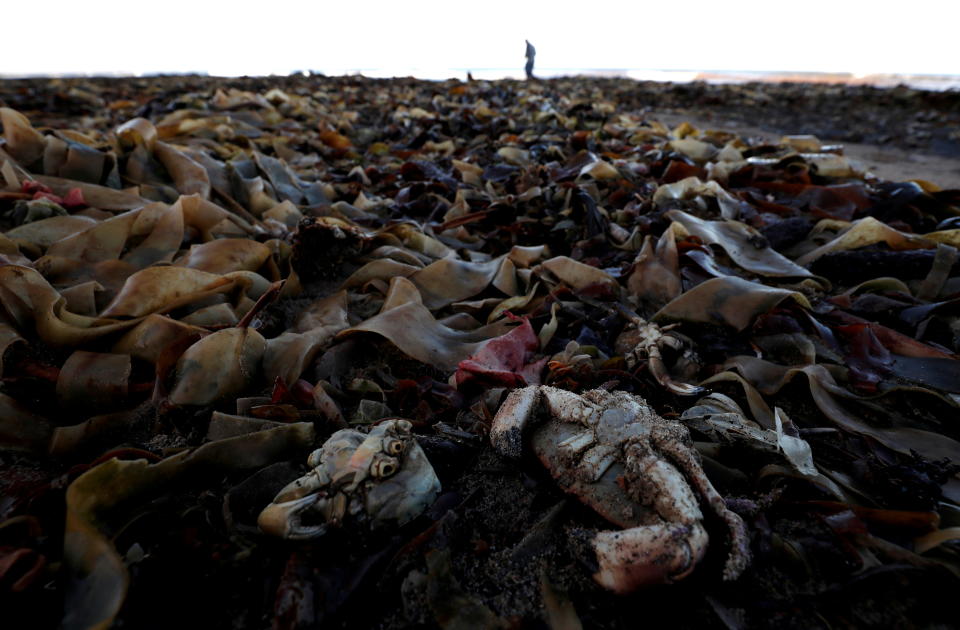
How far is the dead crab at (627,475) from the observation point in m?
0.65

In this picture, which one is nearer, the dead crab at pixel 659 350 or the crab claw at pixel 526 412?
the crab claw at pixel 526 412

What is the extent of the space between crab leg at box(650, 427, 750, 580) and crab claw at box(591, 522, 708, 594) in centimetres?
5

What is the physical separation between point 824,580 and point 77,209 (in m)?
2.46

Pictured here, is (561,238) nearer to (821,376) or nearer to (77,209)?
(821,376)

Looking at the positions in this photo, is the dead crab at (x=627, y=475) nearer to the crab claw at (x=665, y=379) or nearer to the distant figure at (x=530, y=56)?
the crab claw at (x=665, y=379)

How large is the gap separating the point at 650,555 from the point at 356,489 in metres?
0.45

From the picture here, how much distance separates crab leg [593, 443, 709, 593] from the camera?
636 mm

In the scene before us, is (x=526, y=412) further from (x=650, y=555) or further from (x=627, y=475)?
(x=650, y=555)

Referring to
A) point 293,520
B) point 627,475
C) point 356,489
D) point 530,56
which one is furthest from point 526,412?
point 530,56

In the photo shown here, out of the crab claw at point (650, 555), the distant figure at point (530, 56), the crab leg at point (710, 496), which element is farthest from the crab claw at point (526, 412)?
the distant figure at point (530, 56)

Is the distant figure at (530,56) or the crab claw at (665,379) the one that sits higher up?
the distant figure at (530,56)

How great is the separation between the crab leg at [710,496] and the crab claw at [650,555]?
0.05 metres

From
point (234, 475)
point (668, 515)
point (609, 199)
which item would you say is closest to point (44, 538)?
point (234, 475)

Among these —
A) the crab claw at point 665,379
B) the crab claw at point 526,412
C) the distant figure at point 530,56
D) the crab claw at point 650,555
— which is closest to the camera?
the crab claw at point 650,555
